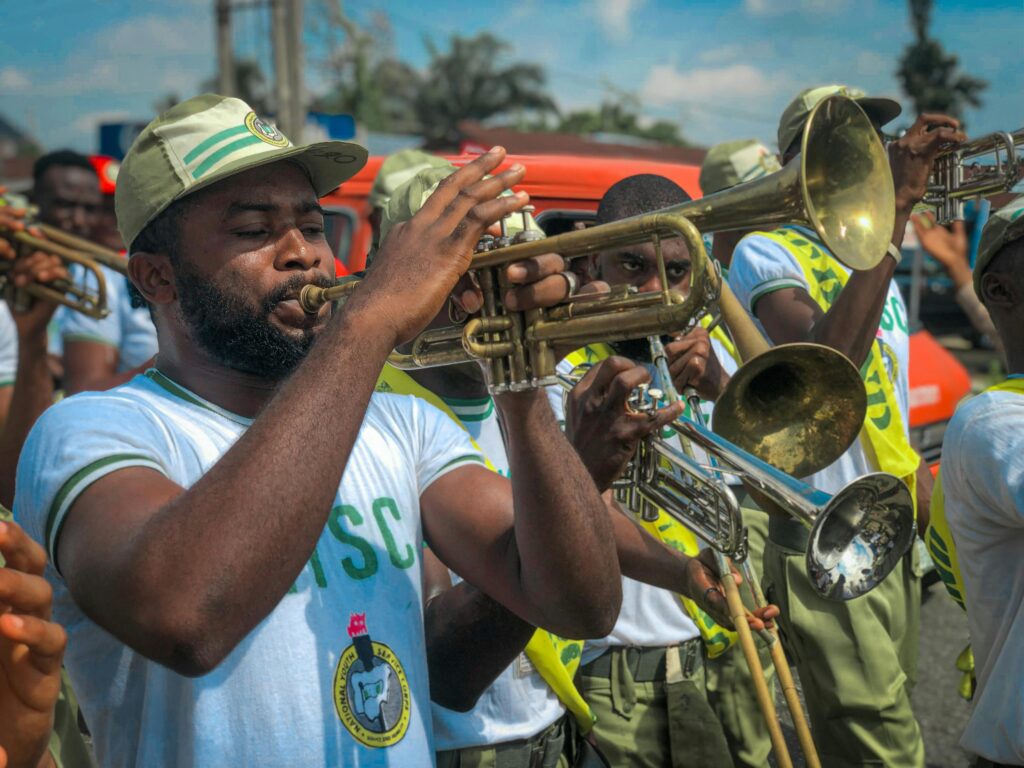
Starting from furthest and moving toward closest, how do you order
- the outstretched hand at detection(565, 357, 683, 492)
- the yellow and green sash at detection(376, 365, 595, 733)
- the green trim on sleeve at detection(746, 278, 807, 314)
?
the green trim on sleeve at detection(746, 278, 807, 314), the yellow and green sash at detection(376, 365, 595, 733), the outstretched hand at detection(565, 357, 683, 492)

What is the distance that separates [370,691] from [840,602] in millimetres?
2011

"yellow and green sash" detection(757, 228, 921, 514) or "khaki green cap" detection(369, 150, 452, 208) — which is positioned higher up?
"khaki green cap" detection(369, 150, 452, 208)

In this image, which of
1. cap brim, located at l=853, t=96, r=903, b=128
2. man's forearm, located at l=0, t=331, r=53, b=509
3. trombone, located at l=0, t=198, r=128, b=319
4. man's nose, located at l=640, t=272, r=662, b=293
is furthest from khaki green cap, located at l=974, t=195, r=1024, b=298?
trombone, located at l=0, t=198, r=128, b=319

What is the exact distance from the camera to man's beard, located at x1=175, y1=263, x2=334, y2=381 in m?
1.92

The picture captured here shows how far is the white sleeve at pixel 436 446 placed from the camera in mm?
2045

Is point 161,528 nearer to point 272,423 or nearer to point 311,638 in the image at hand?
point 272,423

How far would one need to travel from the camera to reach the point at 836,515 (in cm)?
226

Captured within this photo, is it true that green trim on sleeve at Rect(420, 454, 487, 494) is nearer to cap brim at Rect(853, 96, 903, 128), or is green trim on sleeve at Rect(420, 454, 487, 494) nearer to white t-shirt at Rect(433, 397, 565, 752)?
white t-shirt at Rect(433, 397, 565, 752)

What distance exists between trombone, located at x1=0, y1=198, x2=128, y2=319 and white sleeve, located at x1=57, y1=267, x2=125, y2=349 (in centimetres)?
7

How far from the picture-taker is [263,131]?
205 cm

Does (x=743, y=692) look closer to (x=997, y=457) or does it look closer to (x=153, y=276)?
(x=997, y=457)

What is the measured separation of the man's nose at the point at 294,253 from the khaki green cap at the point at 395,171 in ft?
6.60

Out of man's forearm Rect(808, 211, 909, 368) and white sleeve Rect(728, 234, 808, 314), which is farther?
white sleeve Rect(728, 234, 808, 314)

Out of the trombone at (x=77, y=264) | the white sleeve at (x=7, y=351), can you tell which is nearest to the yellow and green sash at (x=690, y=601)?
the trombone at (x=77, y=264)
